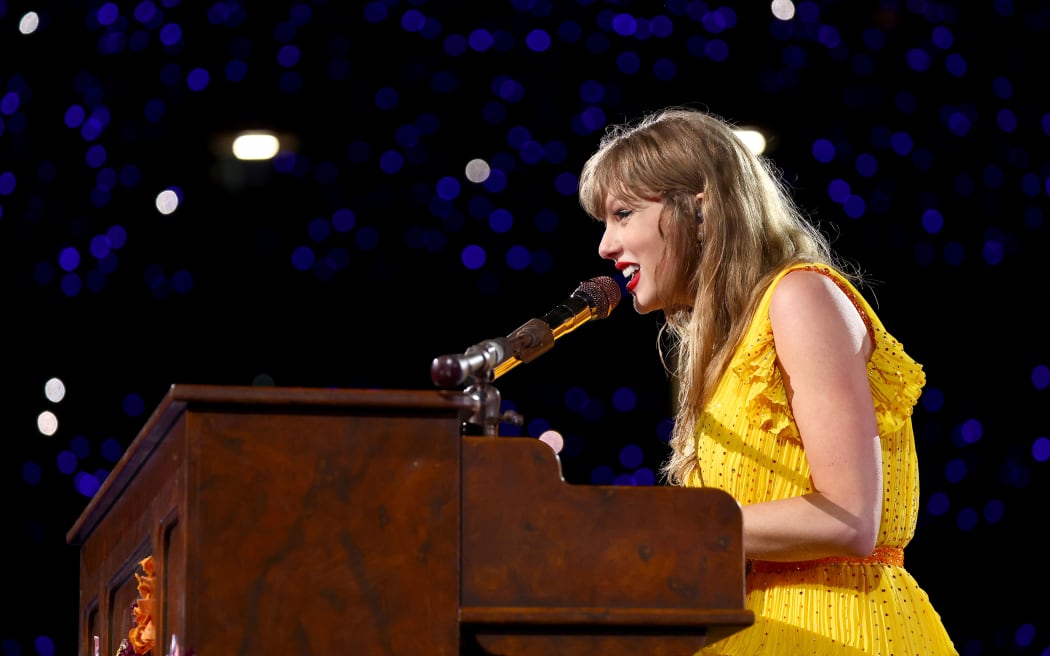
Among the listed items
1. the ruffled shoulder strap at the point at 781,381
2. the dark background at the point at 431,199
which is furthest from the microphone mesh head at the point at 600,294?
the dark background at the point at 431,199

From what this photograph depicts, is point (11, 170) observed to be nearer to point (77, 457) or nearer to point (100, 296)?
point (100, 296)

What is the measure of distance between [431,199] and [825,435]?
1.59 meters

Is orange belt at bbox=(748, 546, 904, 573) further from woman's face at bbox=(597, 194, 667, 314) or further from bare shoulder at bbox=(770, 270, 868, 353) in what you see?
woman's face at bbox=(597, 194, 667, 314)

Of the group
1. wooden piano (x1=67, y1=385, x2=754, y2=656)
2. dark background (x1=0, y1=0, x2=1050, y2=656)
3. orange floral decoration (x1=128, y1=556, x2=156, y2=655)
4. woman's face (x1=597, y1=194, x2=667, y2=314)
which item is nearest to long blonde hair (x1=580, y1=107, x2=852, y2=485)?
woman's face (x1=597, y1=194, x2=667, y2=314)

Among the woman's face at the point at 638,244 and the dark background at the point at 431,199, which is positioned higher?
the dark background at the point at 431,199

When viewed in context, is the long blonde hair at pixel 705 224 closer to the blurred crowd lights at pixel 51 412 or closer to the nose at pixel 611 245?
the nose at pixel 611 245

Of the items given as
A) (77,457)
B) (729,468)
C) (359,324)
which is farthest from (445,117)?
(729,468)

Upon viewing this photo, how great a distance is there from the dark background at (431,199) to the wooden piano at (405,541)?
1.78 m

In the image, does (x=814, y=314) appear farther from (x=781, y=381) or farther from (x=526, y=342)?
(x=526, y=342)

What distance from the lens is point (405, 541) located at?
1.13m

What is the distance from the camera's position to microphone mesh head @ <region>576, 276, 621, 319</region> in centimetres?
160

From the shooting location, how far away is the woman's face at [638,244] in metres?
1.79

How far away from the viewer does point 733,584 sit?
1185 mm

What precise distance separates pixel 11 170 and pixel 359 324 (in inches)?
32.0
